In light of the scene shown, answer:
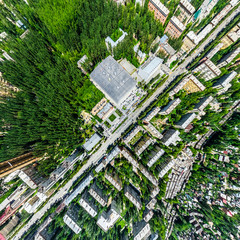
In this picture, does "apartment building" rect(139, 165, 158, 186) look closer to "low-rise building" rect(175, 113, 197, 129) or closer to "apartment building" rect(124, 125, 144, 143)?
"apartment building" rect(124, 125, 144, 143)

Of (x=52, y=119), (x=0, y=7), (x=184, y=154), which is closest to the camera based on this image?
(x=52, y=119)

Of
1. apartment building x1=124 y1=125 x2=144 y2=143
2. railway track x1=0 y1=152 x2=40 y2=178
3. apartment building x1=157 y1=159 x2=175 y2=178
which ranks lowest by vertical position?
apartment building x1=157 y1=159 x2=175 y2=178

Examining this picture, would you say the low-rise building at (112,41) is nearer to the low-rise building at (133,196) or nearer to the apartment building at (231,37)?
the apartment building at (231,37)

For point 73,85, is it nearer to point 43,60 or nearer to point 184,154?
point 43,60

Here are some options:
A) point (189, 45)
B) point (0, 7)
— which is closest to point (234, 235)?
point (189, 45)

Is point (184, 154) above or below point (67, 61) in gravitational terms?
below

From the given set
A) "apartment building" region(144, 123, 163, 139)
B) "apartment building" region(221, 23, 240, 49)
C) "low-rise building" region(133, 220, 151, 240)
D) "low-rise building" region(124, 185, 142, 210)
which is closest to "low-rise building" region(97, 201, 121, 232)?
"low-rise building" region(124, 185, 142, 210)
